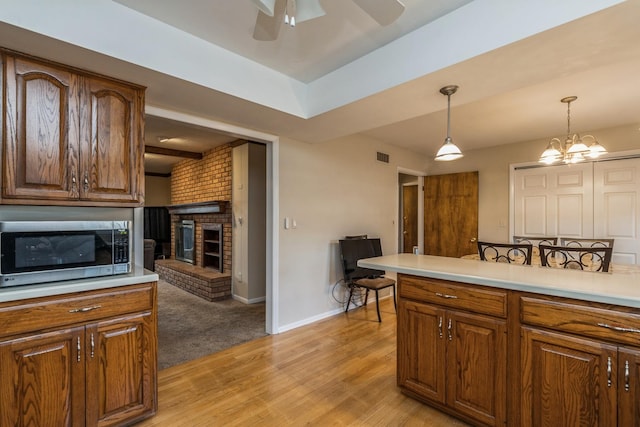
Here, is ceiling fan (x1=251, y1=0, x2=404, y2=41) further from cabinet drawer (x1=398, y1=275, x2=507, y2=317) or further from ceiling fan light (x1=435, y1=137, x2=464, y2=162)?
cabinet drawer (x1=398, y1=275, x2=507, y2=317)

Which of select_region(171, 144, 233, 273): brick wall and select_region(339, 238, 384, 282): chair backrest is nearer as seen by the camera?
select_region(339, 238, 384, 282): chair backrest

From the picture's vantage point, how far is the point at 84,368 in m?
1.69

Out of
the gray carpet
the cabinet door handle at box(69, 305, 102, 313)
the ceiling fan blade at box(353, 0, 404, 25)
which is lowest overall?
the gray carpet

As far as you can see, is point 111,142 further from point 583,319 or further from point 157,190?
point 157,190

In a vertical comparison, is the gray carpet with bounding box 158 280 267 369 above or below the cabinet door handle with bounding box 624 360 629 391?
below

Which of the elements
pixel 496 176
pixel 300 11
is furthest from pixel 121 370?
pixel 496 176

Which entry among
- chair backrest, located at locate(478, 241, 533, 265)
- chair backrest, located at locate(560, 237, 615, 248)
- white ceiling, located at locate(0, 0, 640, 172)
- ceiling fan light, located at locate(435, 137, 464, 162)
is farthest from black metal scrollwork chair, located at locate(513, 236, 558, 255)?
ceiling fan light, located at locate(435, 137, 464, 162)

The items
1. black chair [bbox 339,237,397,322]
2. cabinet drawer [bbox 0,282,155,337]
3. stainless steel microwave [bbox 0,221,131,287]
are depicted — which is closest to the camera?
cabinet drawer [bbox 0,282,155,337]

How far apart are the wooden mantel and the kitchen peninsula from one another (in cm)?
338

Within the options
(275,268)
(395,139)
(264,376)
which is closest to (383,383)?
(264,376)

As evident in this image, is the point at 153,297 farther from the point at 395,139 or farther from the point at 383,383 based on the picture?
the point at 395,139

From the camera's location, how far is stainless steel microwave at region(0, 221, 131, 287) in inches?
63.3

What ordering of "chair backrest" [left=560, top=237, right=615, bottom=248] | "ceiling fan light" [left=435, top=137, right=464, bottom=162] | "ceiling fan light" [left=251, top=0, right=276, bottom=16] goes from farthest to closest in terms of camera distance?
"chair backrest" [left=560, top=237, right=615, bottom=248] → "ceiling fan light" [left=435, top=137, right=464, bottom=162] → "ceiling fan light" [left=251, top=0, right=276, bottom=16]

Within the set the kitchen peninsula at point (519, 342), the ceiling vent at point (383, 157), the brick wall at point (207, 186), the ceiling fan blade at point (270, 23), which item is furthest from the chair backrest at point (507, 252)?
the brick wall at point (207, 186)
